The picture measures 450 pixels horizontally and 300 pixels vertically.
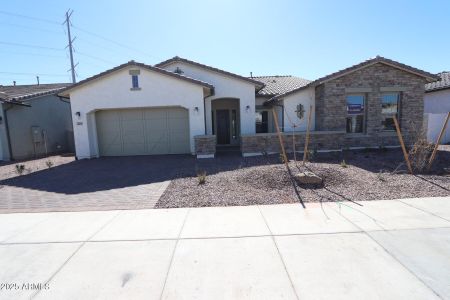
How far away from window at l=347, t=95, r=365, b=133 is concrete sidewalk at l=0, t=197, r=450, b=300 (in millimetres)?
8639

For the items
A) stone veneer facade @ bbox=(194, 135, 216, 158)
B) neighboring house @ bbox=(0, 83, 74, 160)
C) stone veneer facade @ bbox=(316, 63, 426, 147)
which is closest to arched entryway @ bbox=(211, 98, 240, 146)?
stone veneer facade @ bbox=(194, 135, 216, 158)

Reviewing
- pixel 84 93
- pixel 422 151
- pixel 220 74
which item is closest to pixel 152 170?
pixel 84 93

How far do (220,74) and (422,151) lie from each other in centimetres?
1027

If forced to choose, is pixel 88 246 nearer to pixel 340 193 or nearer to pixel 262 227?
pixel 262 227

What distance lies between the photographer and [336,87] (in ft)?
42.6

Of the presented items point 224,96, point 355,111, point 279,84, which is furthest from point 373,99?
point 224,96

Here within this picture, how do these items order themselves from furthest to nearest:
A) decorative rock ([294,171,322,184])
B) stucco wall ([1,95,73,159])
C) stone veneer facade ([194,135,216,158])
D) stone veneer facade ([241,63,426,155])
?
stucco wall ([1,95,73,159]), stone veneer facade ([241,63,426,155]), stone veneer facade ([194,135,216,158]), decorative rock ([294,171,322,184])

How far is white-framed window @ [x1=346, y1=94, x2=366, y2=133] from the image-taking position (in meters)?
13.4

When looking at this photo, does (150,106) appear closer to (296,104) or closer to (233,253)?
(296,104)

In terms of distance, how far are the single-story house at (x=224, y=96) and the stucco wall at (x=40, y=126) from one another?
465cm

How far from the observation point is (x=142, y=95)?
507 inches

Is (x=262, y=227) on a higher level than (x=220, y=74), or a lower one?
lower

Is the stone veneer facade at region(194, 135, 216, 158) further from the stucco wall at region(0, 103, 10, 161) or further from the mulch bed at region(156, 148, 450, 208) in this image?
the stucco wall at region(0, 103, 10, 161)

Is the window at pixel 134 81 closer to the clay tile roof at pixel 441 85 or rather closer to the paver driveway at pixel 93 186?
the paver driveway at pixel 93 186
